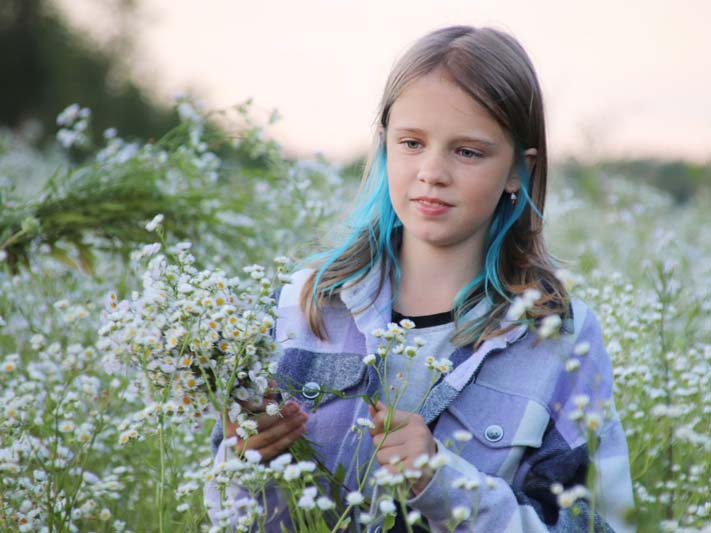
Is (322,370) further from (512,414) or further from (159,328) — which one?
(159,328)

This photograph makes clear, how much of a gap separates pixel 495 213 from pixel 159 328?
1123 millimetres

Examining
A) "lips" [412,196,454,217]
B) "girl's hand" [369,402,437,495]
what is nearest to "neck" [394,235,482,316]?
"lips" [412,196,454,217]

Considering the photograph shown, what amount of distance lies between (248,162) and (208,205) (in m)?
3.89

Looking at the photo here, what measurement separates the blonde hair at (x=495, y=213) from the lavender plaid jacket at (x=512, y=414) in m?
0.09

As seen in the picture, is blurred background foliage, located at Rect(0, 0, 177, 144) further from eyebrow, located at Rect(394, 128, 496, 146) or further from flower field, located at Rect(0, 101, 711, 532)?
eyebrow, located at Rect(394, 128, 496, 146)

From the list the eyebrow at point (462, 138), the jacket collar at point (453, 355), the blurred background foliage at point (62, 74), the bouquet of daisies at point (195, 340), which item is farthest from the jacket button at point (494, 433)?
the blurred background foliage at point (62, 74)

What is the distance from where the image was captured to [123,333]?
1.83m

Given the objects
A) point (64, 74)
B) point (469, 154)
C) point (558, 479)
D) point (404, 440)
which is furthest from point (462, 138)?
point (64, 74)

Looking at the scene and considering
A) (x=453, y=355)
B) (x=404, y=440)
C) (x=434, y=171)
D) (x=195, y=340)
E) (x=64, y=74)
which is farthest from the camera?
(x=64, y=74)

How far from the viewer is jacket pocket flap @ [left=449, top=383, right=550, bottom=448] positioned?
221cm

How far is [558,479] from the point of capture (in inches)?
87.8

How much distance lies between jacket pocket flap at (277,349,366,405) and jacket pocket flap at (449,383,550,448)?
28 cm

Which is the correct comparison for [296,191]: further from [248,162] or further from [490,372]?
[248,162]

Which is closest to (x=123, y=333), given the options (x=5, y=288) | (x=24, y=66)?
(x=5, y=288)
